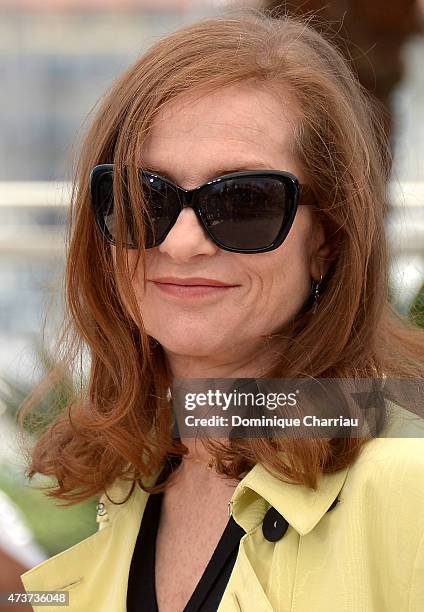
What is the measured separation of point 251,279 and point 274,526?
38cm

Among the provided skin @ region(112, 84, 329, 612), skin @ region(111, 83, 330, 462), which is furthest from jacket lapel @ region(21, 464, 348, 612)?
skin @ region(111, 83, 330, 462)

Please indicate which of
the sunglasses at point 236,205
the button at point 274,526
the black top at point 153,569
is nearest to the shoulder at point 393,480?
the button at point 274,526

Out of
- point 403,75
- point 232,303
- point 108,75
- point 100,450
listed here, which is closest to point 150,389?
point 100,450

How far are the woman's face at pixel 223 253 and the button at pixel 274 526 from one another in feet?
0.89

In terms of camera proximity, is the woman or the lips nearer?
the woman

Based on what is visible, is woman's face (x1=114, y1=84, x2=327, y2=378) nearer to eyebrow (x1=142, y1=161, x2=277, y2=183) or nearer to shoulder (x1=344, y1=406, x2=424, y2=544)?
eyebrow (x1=142, y1=161, x2=277, y2=183)

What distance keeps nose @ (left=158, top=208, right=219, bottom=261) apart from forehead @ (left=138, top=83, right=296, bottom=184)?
57 mm

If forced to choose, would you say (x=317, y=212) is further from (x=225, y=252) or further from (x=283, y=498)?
(x=283, y=498)

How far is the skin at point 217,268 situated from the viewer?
1.28 meters

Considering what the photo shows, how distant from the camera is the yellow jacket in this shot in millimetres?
1097

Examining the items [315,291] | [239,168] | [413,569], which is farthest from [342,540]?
[239,168]

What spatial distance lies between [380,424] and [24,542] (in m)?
0.96

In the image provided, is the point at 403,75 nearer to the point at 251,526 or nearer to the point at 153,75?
the point at 153,75

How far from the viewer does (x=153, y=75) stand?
4.35 ft
